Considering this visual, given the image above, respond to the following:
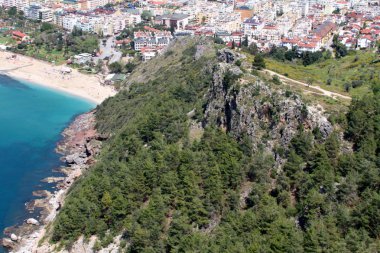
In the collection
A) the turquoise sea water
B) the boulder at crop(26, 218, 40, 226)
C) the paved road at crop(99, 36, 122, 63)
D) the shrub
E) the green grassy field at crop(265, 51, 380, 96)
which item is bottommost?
the boulder at crop(26, 218, 40, 226)

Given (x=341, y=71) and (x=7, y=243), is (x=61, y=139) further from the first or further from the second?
(x=341, y=71)

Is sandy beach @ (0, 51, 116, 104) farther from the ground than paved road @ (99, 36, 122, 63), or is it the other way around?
paved road @ (99, 36, 122, 63)

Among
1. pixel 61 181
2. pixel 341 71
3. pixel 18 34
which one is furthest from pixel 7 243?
pixel 18 34

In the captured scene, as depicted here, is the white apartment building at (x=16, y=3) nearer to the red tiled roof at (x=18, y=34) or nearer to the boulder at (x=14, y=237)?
the red tiled roof at (x=18, y=34)

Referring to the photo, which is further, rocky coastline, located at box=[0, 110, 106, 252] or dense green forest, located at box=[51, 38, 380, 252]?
rocky coastline, located at box=[0, 110, 106, 252]

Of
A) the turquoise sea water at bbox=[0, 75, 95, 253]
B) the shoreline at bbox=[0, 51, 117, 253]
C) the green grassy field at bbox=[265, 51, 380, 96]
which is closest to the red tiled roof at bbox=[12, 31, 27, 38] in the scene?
the shoreline at bbox=[0, 51, 117, 253]

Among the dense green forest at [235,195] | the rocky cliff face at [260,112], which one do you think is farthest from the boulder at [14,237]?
the rocky cliff face at [260,112]

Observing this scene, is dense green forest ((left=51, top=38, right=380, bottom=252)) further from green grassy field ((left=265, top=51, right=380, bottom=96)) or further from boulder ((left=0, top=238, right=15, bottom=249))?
green grassy field ((left=265, top=51, right=380, bottom=96))
